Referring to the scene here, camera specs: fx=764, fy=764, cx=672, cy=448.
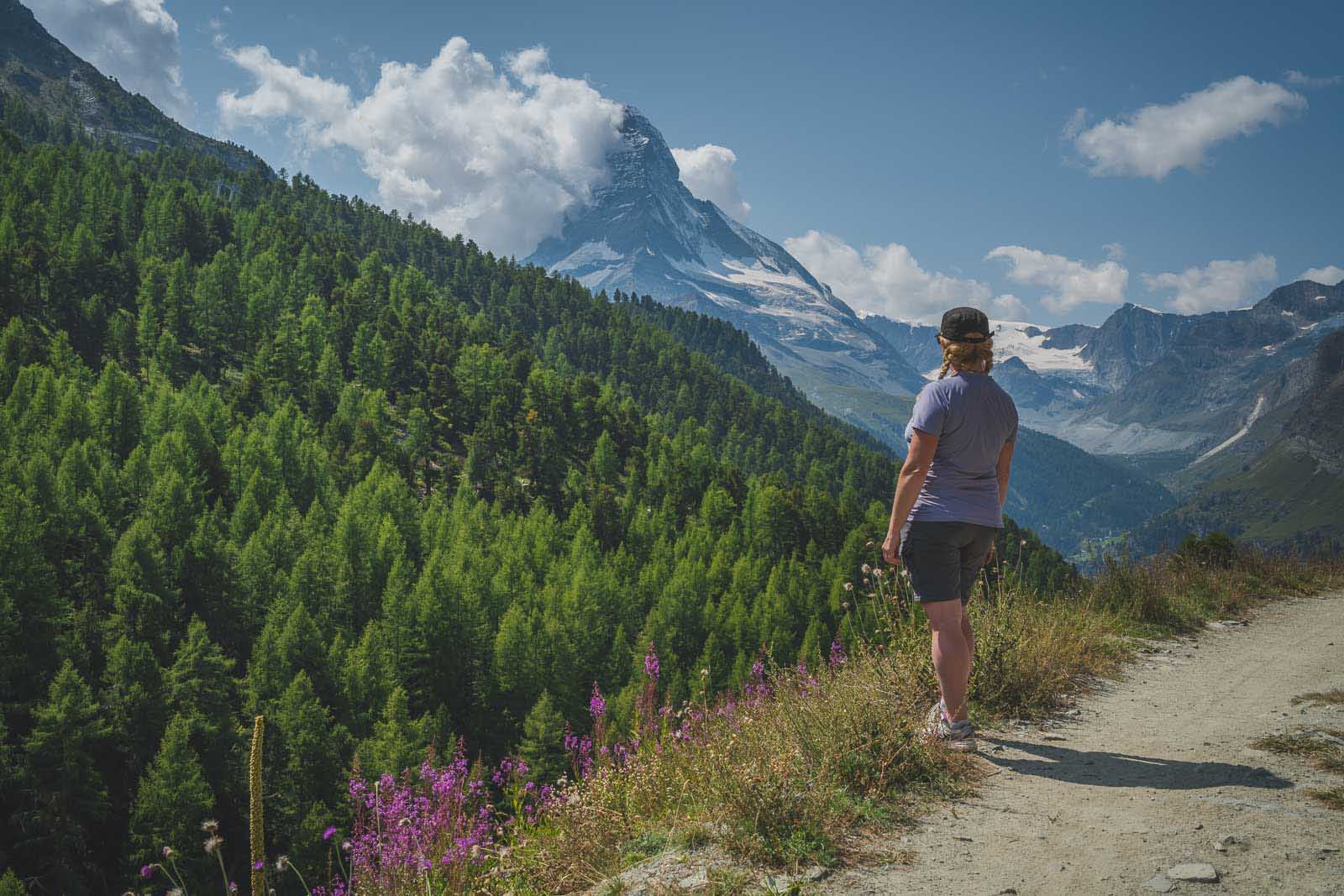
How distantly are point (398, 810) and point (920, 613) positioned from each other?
202 inches

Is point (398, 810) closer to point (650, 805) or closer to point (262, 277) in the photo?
point (650, 805)

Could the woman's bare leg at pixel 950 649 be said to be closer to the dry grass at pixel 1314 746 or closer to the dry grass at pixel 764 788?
the dry grass at pixel 764 788

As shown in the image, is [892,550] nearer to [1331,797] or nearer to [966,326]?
[966,326]

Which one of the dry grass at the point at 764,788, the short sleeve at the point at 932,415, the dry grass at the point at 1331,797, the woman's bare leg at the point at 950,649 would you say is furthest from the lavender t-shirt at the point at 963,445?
the dry grass at the point at 1331,797

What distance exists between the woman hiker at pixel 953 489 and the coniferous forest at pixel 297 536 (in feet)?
5.07

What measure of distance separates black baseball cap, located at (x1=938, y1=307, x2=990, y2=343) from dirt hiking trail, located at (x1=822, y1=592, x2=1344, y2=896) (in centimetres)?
327

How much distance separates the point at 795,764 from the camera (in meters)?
5.36

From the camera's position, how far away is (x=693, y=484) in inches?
4331

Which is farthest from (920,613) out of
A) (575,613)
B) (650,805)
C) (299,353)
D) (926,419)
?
(299,353)

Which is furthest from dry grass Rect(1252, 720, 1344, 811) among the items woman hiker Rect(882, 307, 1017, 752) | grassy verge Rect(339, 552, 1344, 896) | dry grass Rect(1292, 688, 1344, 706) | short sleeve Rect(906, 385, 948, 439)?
short sleeve Rect(906, 385, 948, 439)

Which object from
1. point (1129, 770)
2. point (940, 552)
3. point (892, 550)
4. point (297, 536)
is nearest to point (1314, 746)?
point (1129, 770)

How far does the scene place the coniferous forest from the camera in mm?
41469

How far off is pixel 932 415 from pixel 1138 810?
2.89 m

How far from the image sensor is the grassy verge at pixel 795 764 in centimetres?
475
